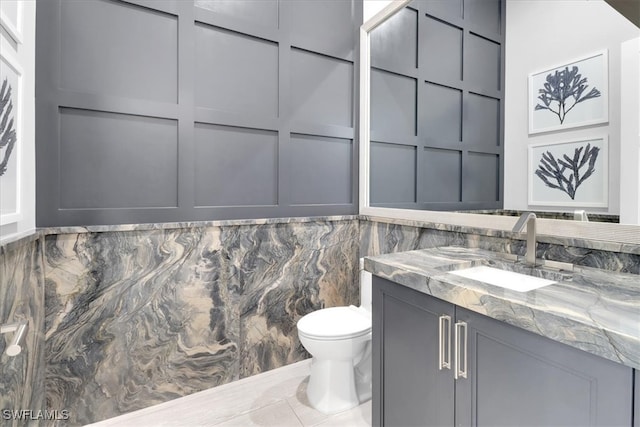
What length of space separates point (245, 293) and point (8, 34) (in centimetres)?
159

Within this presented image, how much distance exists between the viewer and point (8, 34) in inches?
45.2

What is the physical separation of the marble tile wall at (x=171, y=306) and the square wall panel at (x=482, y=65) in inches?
51.3

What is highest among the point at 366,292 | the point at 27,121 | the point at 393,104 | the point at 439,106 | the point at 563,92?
the point at 393,104

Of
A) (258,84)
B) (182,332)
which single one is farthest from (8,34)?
(182,332)

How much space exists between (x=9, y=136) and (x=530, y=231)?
2026 millimetres

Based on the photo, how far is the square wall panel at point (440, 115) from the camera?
1781 mm

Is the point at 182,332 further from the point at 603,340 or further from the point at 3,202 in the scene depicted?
the point at 603,340

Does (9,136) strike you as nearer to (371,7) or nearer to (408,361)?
(408,361)

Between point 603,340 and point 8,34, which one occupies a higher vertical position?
point 8,34

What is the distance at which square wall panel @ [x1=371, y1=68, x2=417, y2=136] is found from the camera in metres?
2.08

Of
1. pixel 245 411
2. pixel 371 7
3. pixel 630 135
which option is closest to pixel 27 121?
pixel 245 411

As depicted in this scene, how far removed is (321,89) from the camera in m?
2.26

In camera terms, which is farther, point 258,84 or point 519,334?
point 258,84

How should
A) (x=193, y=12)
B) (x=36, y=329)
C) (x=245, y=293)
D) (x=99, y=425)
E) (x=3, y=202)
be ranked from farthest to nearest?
1. (x=245, y=293)
2. (x=193, y=12)
3. (x=99, y=425)
4. (x=36, y=329)
5. (x=3, y=202)
